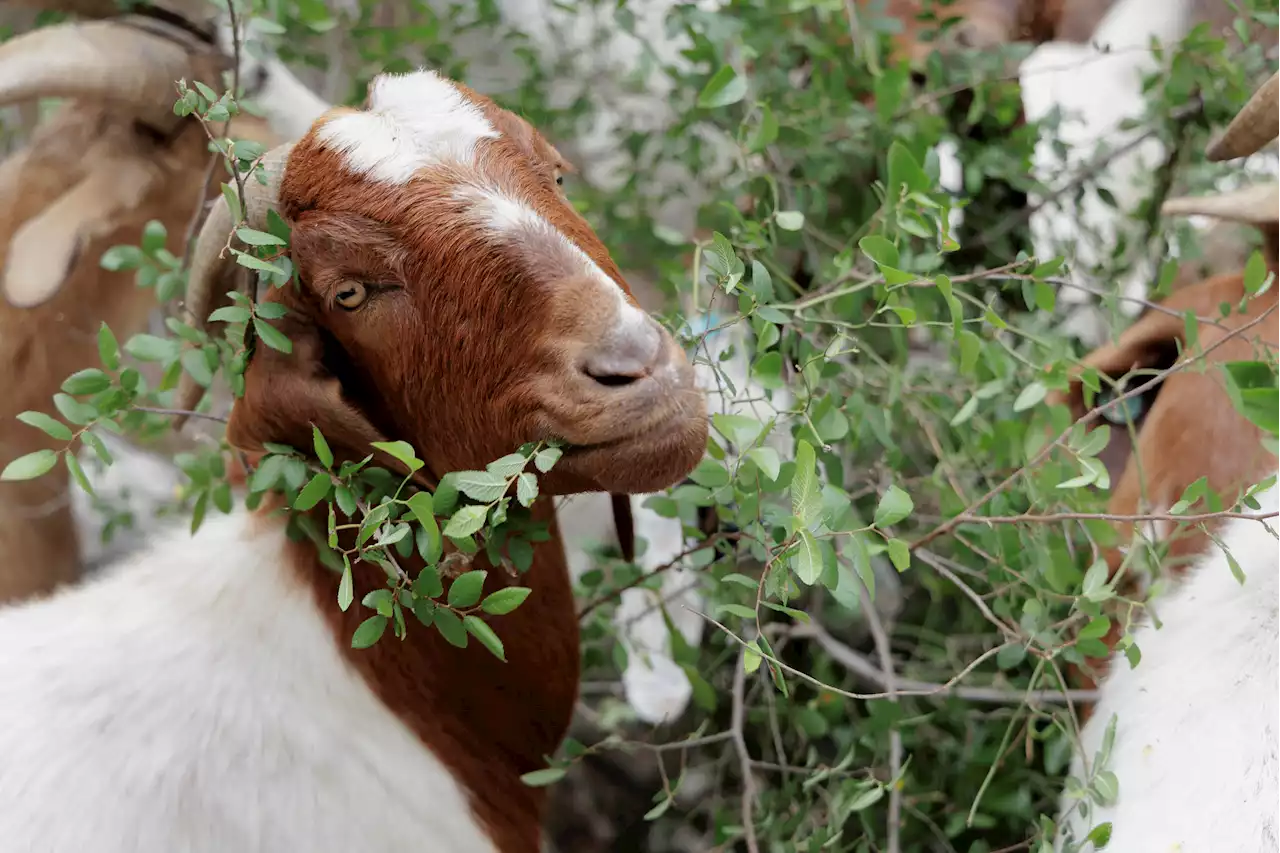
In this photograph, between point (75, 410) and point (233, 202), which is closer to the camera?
point (233, 202)

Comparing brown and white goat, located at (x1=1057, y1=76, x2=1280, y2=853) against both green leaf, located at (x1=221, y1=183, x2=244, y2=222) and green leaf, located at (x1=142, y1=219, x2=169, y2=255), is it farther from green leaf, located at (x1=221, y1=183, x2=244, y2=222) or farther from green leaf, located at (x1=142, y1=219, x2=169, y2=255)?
green leaf, located at (x1=142, y1=219, x2=169, y2=255)

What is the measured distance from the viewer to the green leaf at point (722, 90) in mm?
1347

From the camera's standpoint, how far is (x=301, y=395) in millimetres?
1172

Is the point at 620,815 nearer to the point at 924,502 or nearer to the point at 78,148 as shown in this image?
the point at 924,502

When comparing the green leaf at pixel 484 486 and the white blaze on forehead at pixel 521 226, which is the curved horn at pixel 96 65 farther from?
the green leaf at pixel 484 486

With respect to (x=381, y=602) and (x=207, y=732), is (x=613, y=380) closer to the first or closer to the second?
(x=381, y=602)

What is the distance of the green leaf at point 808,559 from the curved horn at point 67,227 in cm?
132

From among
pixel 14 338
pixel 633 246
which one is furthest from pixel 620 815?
pixel 14 338

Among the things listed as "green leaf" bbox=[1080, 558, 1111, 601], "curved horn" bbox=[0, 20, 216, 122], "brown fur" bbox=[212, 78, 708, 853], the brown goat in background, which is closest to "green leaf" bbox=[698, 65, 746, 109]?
"brown fur" bbox=[212, 78, 708, 853]

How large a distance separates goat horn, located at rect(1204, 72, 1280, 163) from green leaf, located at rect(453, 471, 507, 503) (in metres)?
0.96

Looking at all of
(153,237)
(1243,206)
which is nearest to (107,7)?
(153,237)

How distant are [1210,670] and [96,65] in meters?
1.86

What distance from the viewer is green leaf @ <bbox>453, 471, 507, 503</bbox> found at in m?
0.95

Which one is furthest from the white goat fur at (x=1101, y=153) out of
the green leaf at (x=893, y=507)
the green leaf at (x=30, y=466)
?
the green leaf at (x=30, y=466)
